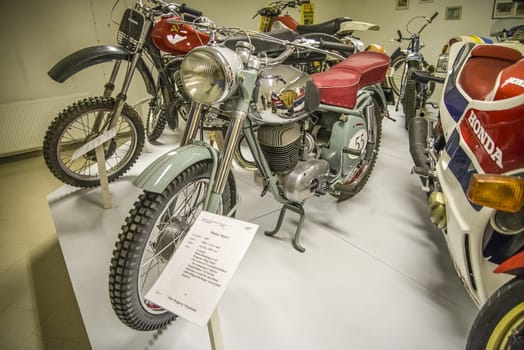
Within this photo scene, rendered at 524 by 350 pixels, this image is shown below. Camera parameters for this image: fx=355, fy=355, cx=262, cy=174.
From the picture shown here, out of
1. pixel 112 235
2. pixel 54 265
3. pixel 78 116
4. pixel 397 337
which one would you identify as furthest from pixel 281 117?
pixel 54 265

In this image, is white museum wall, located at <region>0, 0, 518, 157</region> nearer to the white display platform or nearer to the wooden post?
the white display platform

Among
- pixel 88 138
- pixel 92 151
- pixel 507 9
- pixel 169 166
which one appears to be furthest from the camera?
pixel 507 9

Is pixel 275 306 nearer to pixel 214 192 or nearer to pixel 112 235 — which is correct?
pixel 214 192

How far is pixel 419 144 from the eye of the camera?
1794 millimetres

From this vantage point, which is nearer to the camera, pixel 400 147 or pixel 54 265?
pixel 54 265

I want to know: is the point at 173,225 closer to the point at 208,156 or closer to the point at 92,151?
the point at 208,156

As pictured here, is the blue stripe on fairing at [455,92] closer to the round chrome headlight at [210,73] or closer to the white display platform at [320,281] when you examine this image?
the white display platform at [320,281]

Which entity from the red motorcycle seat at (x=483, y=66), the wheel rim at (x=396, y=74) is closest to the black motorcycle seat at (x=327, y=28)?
the wheel rim at (x=396, y=74)

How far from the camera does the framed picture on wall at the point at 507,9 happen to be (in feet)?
11.6

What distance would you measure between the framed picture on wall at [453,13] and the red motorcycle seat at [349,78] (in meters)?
2.81

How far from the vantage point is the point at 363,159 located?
1.92 metres

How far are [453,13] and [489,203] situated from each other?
13.6 feet

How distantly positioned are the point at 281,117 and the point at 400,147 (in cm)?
199

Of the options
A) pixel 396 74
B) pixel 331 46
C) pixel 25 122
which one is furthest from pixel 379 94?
pixel 25 122
